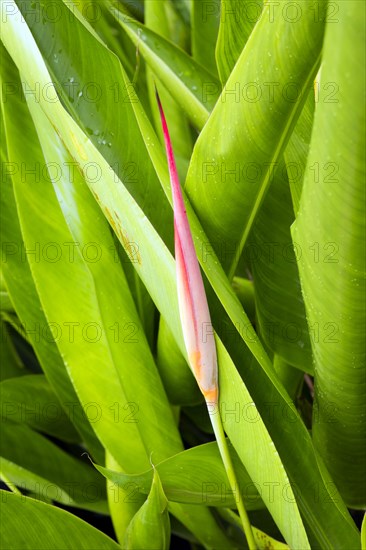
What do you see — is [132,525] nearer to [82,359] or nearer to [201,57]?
[82,359]

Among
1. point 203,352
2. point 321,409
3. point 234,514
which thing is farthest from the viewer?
point 234,514

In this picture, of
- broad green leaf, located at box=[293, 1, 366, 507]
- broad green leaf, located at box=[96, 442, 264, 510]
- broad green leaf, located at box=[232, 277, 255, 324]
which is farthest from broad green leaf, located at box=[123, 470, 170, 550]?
broad green leaf, located at box=[232, 277, 255, 324]

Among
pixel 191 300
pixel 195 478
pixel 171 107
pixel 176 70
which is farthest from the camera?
pixel 171 107

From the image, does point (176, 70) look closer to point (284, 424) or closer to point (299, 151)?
point (299, 151)

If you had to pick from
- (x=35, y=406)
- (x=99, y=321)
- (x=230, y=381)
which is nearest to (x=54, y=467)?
(x=35, y=406)

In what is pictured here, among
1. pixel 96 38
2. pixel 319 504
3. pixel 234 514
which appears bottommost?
pixel 234 514

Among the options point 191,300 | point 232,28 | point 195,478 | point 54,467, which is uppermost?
point 232,28

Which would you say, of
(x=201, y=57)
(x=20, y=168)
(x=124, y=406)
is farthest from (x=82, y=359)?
(x=201, y=57)
